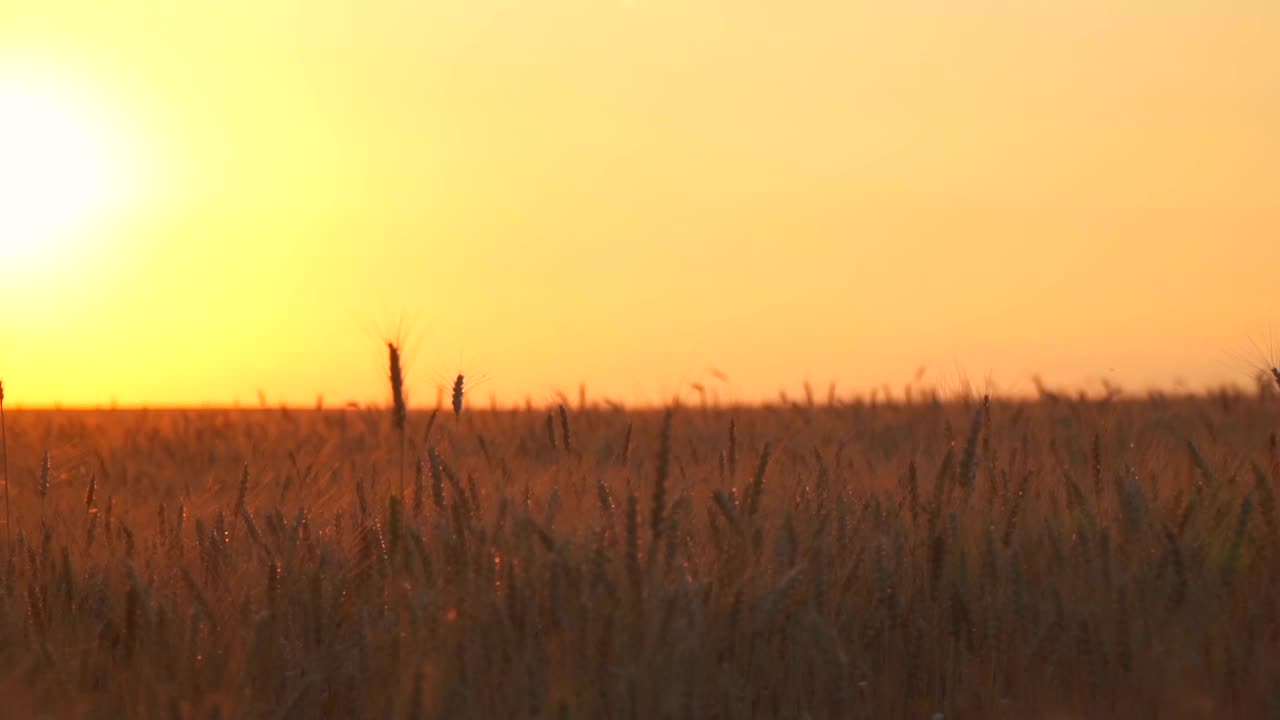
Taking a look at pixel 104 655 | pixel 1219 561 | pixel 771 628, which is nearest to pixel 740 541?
pixel 771 628

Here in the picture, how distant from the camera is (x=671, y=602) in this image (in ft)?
7.67

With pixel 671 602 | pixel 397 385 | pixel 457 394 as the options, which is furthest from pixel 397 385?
pixel 671 602

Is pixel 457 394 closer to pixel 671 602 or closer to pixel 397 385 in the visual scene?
pixel 397 385

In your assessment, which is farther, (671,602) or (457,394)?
(457,394)

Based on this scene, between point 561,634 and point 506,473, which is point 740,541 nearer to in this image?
point 561,634

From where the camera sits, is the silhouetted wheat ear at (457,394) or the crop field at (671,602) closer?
the crop field at (671,602)

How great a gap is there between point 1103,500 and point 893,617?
913 millimetres

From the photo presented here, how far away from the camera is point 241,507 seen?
3.38 metres

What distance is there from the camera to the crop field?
96.2 inches

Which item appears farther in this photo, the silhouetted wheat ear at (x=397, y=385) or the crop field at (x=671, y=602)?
the silhouetted wheat ear at (x=397, y=385)

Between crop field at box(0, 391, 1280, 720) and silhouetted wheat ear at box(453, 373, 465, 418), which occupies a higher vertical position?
silhouetted wheat ear at box(453, 373, 465, 418)

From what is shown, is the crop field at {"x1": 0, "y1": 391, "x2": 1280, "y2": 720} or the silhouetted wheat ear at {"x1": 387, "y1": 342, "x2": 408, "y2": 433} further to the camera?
the silhouetted wheat ear at {"x1": 387, "y1": 342, "x2": 408, "y2": 433}

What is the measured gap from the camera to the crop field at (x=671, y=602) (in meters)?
2.44

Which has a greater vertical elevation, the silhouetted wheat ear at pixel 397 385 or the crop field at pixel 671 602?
the silhouetted wheat ear at pixel 397 385
